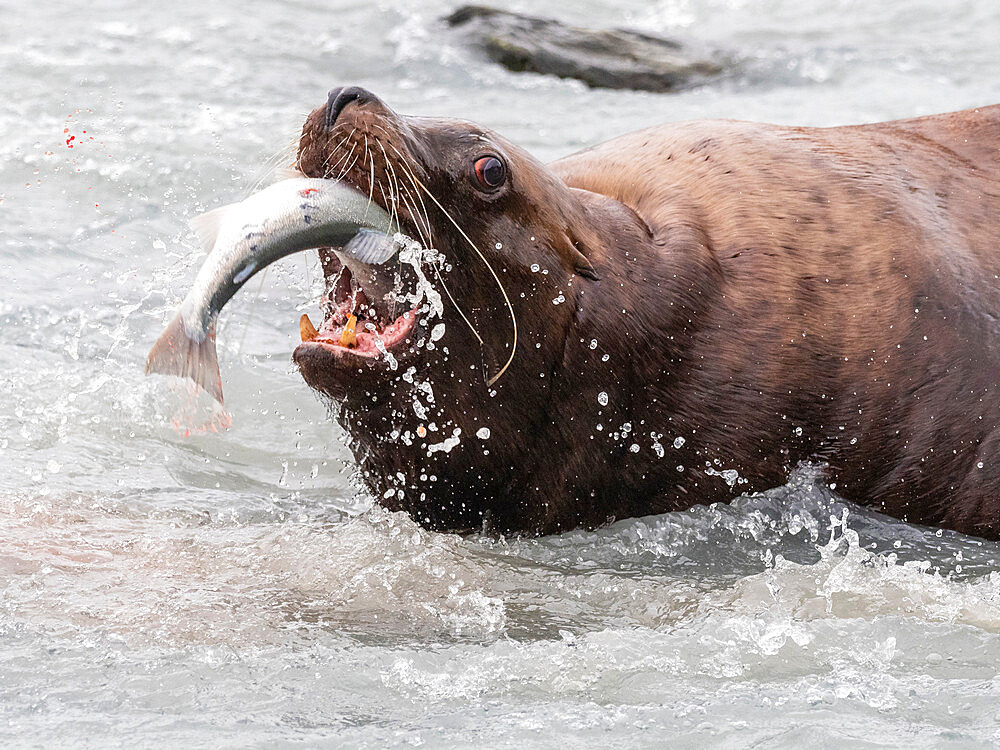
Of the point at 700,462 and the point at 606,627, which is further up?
the point at 700,462

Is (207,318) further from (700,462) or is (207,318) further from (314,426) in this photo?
(314,426)

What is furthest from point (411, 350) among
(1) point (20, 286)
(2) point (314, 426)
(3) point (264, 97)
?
(3) point (264, 97)

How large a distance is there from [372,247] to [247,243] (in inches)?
11.5

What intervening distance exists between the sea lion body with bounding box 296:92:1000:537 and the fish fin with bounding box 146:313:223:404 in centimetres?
51

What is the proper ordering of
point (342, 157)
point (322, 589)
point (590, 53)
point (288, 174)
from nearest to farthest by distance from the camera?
point (342, 157) → point (288, 174) → point (322, 589) → point (590, 53)

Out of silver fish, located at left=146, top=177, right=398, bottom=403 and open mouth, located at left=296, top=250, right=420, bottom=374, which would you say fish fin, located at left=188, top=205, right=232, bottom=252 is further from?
open mouth, located at left=296, top=250, right=420, bottom=374

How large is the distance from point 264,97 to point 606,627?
5.25m

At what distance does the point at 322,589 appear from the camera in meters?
3.77

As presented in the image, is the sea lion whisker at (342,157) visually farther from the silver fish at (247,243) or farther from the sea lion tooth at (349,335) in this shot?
the sea lion tooth at (349,335)

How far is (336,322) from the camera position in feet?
11.8

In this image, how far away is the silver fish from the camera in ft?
A: 10.5

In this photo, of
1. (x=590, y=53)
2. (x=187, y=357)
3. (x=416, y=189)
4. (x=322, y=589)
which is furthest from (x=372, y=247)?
(x=590, y=53)

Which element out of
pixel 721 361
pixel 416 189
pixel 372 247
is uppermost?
pixel 416 189

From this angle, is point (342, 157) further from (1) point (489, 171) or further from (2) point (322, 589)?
(2) point (322, 589)
